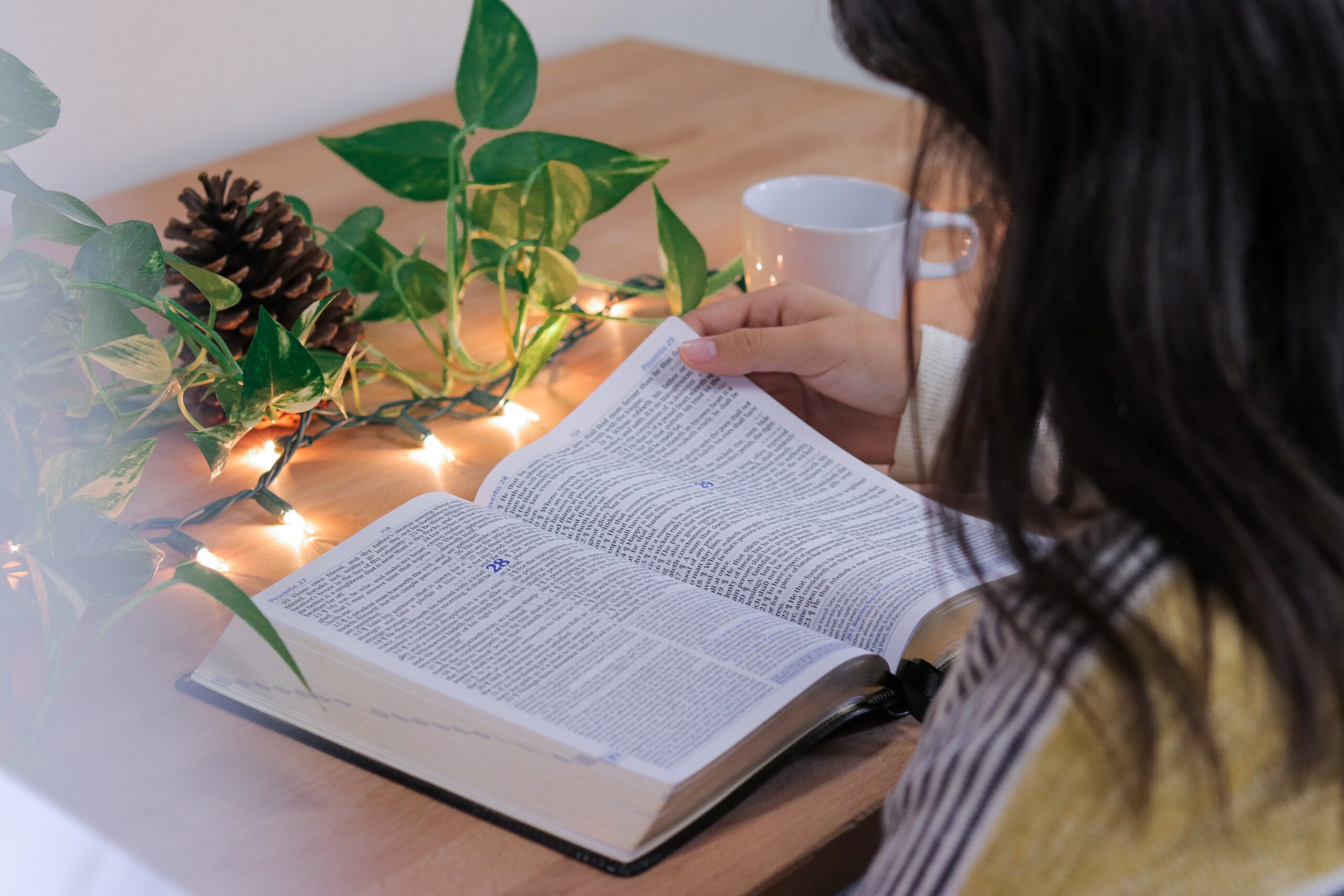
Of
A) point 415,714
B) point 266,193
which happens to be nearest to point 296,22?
point 266,193

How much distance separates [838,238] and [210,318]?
16.7 inches

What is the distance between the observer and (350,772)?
0.49 metres

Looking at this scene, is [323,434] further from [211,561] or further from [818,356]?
[818,356]

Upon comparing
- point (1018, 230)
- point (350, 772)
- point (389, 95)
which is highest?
point (1018, 230)

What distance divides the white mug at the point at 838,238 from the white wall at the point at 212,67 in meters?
0.25

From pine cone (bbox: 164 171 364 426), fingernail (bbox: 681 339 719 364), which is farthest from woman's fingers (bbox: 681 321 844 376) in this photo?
pine cone (bbox: 164 171 364 426)

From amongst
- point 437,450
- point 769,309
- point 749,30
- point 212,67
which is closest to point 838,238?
point 769,309

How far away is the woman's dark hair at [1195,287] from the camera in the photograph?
0.31 m

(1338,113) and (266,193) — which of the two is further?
(266,193)

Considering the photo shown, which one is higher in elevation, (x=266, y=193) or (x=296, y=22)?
(x=296, y=22)

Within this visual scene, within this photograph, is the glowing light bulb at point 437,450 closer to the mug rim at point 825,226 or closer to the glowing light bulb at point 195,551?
the glowing light bulb at point 195,551

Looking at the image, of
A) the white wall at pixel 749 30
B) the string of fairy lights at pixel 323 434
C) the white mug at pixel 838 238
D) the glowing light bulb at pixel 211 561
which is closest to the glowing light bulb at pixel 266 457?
the string of fairy lights at pixel 323 434

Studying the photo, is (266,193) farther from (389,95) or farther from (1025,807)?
(1025,807)

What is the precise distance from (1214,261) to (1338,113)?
0.05 m
